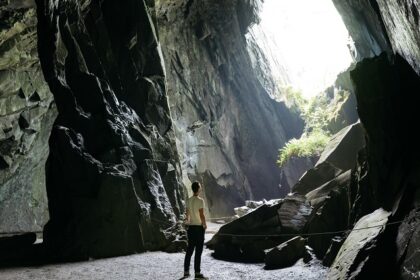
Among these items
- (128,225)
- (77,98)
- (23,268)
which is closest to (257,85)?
(77,98)

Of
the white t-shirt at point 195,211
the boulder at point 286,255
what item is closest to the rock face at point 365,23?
the boulder at point 286,255

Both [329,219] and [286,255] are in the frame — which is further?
[329,219]

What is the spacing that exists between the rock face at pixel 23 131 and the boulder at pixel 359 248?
1455cm

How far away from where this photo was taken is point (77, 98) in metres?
13.9

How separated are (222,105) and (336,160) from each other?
12242 mm

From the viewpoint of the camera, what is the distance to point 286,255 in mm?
8445

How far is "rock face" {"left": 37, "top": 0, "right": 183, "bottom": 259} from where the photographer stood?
458 inches

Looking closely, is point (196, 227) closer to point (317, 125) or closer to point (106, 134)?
point (106, 134)

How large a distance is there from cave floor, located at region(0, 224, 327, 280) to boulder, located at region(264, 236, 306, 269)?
199 mm

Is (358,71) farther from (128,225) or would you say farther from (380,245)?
(128,225)

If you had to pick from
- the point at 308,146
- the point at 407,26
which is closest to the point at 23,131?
the point at 308,146

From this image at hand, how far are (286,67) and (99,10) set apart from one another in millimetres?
28219

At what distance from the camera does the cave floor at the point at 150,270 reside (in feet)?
25.3

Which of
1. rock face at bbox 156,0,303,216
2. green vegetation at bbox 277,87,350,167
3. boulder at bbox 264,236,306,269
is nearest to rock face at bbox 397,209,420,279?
boulder at bbox 264,236,306,269
